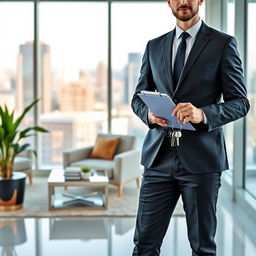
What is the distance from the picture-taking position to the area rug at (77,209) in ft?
15.3

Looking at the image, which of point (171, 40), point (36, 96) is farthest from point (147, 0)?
point (171, 40)

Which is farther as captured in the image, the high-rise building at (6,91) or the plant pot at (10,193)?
the high-rise building at (6,91)

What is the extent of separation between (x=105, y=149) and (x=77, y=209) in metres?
1.31

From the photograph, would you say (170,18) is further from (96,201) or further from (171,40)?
(171,40)

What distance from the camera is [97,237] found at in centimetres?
396

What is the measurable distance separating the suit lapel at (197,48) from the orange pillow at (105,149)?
4.11 metres

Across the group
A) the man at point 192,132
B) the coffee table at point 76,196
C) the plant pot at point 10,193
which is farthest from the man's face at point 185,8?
the plant pot at point 10,193

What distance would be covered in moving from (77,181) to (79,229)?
74 cm

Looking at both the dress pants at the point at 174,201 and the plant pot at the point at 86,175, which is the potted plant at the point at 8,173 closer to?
the plant pot at the point at 86,175

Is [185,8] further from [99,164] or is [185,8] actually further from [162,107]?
[99,164]

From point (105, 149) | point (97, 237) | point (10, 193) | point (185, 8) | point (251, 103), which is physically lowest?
point (97, 237)

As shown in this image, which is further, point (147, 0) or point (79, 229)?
point (147, 0)

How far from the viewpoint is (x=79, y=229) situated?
4.21 meters

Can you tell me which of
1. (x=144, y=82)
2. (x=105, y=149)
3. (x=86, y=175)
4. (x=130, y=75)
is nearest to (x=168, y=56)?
(x=144, y=82)
